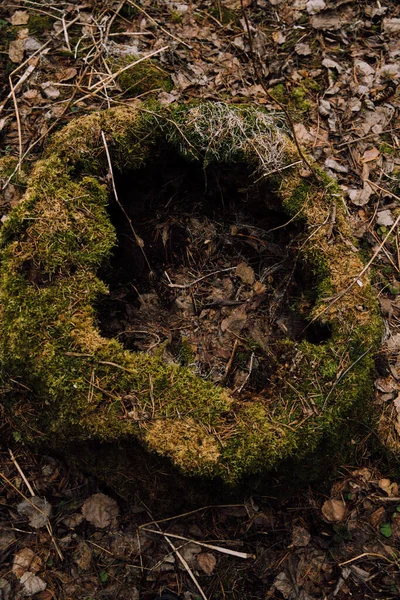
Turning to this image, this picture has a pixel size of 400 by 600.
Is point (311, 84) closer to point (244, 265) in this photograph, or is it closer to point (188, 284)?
point (244, 265)

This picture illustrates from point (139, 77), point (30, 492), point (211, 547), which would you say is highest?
point (139, 77)

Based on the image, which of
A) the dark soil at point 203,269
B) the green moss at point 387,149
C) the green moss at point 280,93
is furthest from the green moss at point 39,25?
the green moss at point 387,149

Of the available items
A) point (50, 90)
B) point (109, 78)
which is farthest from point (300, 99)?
point (50, 90)

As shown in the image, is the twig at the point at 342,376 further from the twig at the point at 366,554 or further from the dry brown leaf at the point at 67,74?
the dry brown leaf at the point at 67,74

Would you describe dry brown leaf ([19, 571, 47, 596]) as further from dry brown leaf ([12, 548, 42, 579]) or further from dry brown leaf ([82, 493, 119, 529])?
dry brown leaf ([82, 493, 119, 529])

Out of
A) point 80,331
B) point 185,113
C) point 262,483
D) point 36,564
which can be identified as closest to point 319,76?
point 185,113

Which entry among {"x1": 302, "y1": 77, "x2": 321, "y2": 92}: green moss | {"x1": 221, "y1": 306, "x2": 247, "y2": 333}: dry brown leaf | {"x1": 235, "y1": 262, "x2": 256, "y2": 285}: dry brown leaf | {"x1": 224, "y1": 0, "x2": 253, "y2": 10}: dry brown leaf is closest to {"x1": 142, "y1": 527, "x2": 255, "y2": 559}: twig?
{"x1": 221, "y1": 306, "x2": 247, "y2": 333}: dry brown leaf

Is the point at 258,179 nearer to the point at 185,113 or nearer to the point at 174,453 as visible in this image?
the point at 185,113
